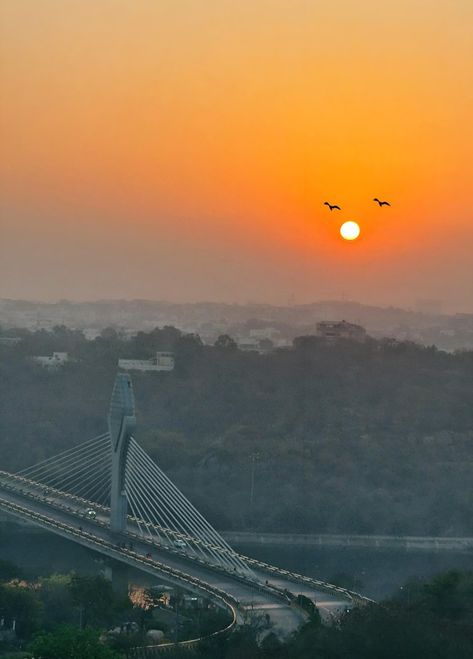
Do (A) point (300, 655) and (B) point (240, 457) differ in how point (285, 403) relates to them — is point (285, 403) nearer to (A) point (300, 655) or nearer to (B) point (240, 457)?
(B) point (240, 457)

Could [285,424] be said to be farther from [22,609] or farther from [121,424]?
[22,609]

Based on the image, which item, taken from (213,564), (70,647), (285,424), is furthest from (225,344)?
(70,647)

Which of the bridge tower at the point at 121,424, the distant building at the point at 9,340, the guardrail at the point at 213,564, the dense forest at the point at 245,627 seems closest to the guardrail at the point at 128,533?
the guardrail at the point at 213,564

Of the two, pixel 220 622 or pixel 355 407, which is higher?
pixel 355 407

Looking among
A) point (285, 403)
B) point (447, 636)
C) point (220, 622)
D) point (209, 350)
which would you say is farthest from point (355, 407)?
point (447, 636)

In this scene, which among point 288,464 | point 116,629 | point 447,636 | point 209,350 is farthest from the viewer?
point 209,350

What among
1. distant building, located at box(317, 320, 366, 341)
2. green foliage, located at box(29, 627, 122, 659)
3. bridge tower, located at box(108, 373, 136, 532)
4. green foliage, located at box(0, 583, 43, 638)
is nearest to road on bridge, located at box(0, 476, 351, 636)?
bridge tower, located at box(108, 373, 136, 532)
